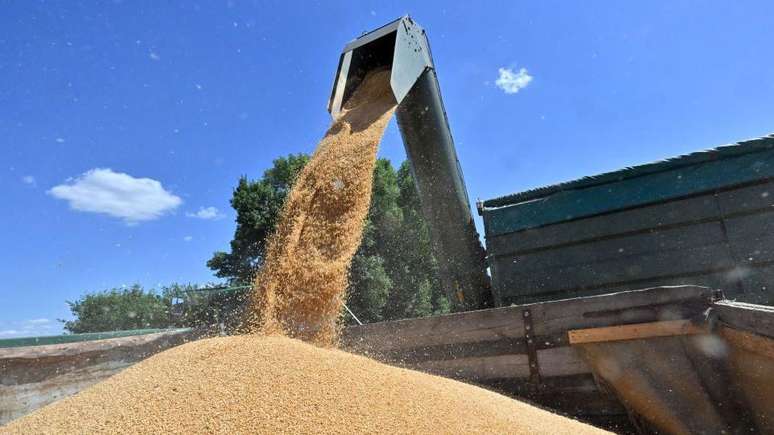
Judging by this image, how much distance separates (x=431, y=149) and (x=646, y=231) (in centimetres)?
164

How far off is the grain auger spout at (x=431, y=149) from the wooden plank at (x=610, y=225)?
293 millimetres

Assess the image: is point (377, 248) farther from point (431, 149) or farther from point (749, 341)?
point (749, 341)

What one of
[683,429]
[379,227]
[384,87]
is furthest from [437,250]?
[379,227]

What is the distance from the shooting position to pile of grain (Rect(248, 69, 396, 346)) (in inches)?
108

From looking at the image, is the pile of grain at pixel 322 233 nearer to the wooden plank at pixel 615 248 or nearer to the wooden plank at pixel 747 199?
the wooden plank at pixel 615 248

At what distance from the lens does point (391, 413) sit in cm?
166

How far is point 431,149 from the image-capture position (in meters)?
3.54

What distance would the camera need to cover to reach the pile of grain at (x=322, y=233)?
108 inches

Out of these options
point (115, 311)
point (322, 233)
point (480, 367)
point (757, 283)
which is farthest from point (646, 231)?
point (115, 311)

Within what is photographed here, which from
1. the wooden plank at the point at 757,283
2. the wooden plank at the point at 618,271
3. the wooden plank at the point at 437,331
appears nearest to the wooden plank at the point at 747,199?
the wooden plank at the point at 618,271

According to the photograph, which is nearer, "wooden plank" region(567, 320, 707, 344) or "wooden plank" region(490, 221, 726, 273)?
"wooden plank" region(567, 320, 707, 344)

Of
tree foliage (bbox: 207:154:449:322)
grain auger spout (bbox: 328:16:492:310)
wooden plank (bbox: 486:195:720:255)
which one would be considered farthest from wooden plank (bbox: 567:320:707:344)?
tree foliage (bbox: 207:154:449:322)

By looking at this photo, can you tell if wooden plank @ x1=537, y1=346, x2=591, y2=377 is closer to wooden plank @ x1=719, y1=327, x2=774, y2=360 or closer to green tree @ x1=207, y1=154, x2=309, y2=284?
wooden plank @ x1=719, y1=327, x2=774, y2=360

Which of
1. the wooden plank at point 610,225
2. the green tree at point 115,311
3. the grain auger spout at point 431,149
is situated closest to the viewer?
the wooden plank at point 610,225
